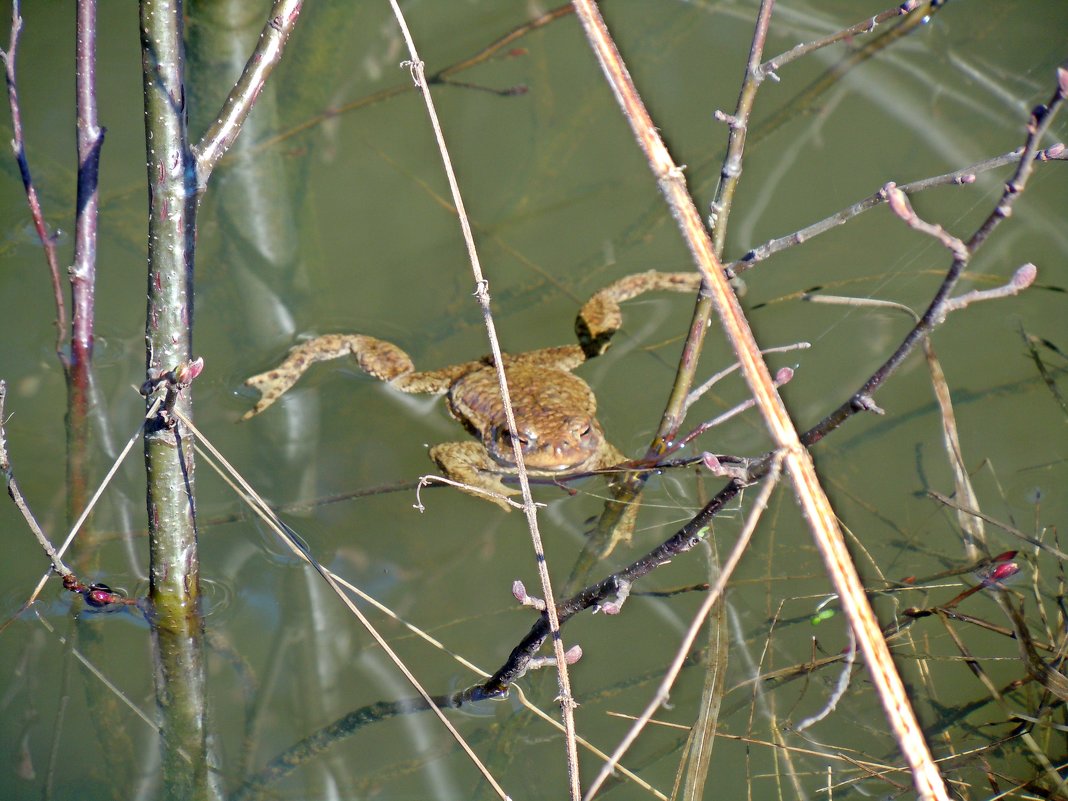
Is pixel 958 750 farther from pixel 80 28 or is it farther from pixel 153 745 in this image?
pixel 80 28

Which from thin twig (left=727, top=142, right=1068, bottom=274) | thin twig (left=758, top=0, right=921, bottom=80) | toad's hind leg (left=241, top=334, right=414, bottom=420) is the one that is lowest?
thin twig (left=727, top=142, right=1068, bottom=274)

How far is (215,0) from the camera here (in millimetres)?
3516

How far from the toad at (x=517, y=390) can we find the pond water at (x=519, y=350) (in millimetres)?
119

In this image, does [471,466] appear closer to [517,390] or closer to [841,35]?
[517,390]

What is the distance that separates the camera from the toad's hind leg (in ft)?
13.6

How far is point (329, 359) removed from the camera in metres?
4.36

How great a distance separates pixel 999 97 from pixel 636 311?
2689 mm

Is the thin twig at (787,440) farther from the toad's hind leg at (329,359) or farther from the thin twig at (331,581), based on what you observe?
the toad's hind leg at (329,359)

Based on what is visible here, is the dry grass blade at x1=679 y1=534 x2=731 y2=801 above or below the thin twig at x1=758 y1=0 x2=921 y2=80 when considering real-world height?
below

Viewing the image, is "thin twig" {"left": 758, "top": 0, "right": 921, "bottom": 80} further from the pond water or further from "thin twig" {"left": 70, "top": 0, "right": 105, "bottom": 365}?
"thin twig" {"left": 70, "top": 0, "right": 105, "bottom": 365}

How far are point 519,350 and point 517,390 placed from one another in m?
0.62

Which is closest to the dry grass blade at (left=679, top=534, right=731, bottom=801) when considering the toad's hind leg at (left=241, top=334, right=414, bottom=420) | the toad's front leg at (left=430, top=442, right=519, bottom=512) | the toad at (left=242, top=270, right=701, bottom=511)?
the toad at (left=242, top=270, right=701, bottom=511)

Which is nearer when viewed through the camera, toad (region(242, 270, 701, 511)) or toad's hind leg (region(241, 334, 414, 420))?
toad (region(242, 270, 701, 511))

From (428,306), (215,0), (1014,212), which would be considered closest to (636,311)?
(428,306)
